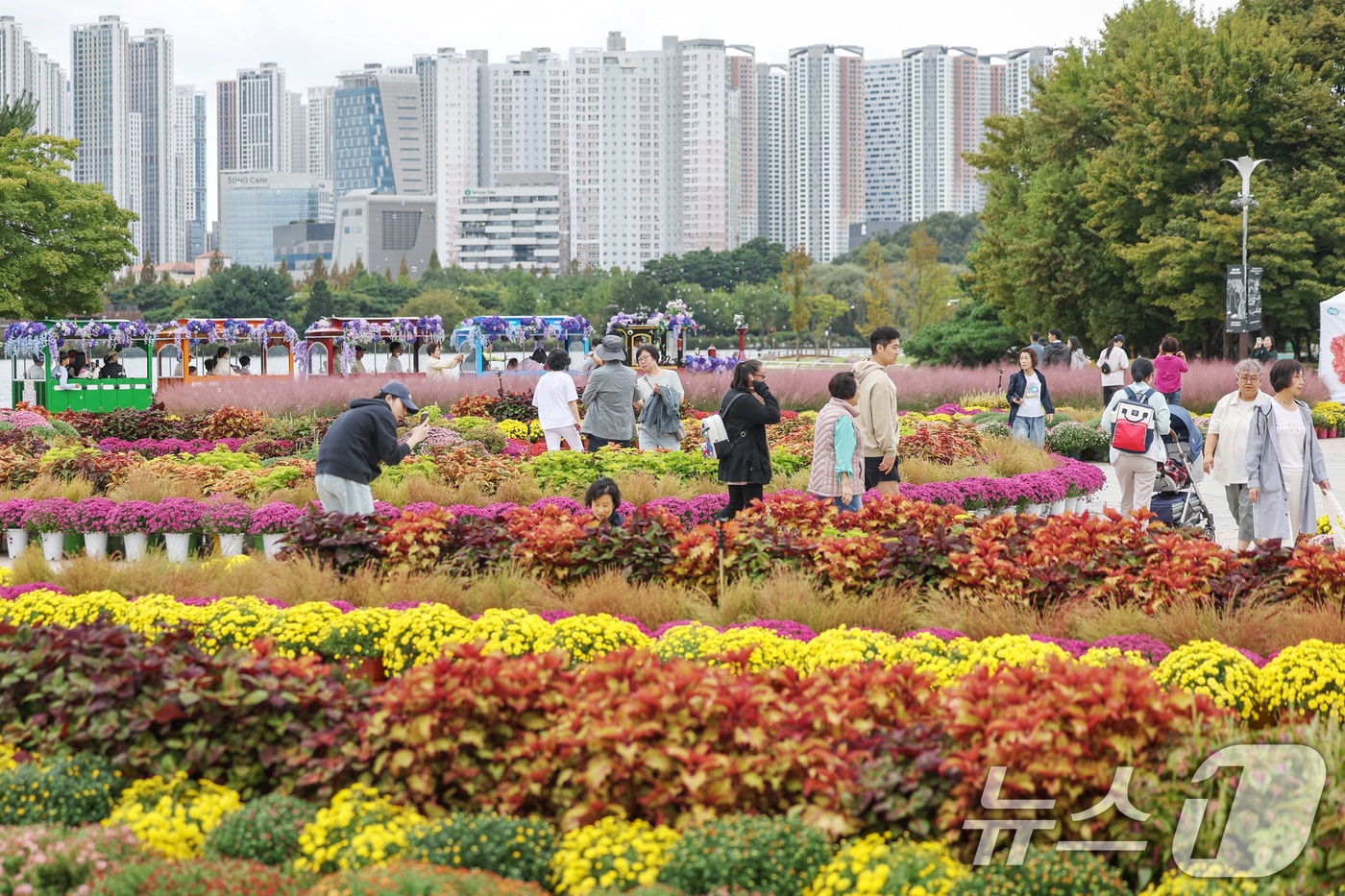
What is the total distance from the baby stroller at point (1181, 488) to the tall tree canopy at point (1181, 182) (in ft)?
81.3

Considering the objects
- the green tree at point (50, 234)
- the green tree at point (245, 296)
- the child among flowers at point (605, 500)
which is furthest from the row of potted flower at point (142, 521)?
the green tree at point (245, 296)

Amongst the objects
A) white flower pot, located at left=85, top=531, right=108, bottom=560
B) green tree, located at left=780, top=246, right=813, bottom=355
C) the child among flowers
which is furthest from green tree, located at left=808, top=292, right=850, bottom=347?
the child among flowers

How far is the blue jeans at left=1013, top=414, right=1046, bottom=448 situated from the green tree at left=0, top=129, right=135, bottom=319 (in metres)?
34.7

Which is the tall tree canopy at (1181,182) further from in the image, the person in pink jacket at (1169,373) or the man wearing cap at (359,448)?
the man wearing cap at (359,448)

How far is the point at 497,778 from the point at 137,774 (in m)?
1.38

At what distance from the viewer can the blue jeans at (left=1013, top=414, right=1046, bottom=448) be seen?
52.6 feet

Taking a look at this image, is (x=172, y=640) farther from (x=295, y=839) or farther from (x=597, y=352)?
(x=597, y=352)

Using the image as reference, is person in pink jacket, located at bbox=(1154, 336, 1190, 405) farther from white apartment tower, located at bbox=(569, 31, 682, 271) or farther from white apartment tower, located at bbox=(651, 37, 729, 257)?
white apartment tower, located at bbox=(569, 31, 682, 271)

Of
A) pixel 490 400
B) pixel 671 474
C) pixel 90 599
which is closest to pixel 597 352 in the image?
pixel 671 474

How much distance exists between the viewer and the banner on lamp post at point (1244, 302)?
27.9 m

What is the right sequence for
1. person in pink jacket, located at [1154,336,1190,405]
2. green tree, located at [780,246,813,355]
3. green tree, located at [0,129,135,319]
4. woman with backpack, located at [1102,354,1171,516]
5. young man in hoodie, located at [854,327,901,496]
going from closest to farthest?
young man in hoodie, located at [854,327,901,496] → woman with backpack, located at [1102,354,1171,516] → person in pink jacket, located at [1154,336,1190,405] → green tree, located at [0,129,135,319] → green tree, located at [780,246,813,355]

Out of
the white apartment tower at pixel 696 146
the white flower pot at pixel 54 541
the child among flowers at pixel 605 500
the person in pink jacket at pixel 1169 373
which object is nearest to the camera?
the child among flowers at pixel 605 500

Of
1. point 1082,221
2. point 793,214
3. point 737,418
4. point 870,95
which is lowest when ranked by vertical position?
point 737,418

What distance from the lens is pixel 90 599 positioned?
7.28m
